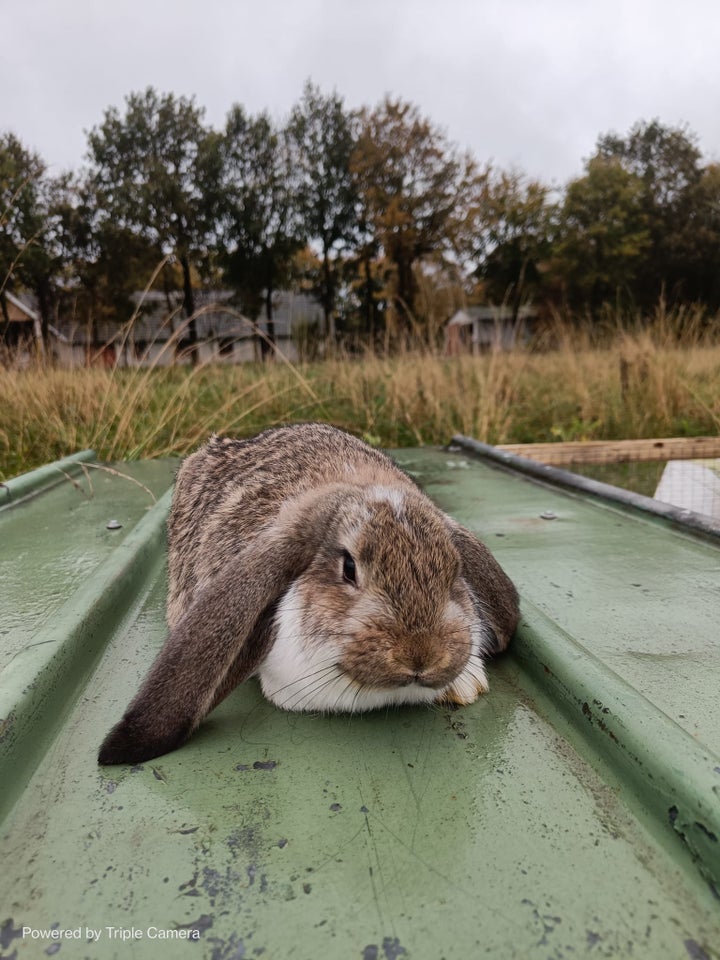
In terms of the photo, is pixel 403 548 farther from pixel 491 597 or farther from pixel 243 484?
pixel 243 484

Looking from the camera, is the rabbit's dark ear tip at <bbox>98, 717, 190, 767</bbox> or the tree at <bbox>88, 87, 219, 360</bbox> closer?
the rabbit's dark ear tip at <bbox>98, 717, 190, 767</bbox>

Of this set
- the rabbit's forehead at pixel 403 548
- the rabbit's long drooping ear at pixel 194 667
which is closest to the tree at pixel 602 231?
the rabbit's forehead at pixel 403 548

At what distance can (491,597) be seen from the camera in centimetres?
204

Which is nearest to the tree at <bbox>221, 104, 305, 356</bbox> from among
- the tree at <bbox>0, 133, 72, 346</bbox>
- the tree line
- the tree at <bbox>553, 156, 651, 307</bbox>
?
the tree line

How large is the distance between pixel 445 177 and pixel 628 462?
29954 mm

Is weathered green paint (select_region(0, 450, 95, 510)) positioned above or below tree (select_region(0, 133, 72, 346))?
below

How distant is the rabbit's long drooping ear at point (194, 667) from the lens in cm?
155

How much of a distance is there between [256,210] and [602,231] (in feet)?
63.6

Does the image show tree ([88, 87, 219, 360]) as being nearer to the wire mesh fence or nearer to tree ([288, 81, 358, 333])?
tree ([288, 81, 358, 333])

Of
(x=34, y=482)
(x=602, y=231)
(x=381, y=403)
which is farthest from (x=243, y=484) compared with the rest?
(x=602, y=231)

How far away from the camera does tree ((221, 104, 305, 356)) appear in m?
30.8

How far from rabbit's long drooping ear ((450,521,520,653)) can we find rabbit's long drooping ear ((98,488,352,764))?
64 cm

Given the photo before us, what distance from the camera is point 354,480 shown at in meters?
2.30

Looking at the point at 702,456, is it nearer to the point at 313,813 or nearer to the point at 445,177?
the point at 313,813
